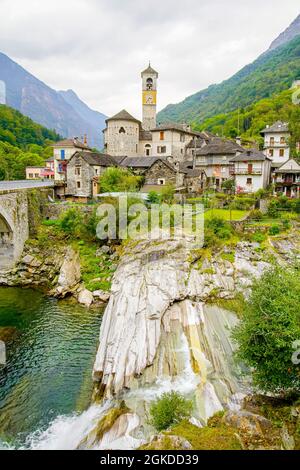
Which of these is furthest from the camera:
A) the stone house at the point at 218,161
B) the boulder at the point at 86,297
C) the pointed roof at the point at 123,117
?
the pointed roof at the point at 123,117

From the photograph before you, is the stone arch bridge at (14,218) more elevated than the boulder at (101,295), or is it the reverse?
the stone arch bridge at (14,218)

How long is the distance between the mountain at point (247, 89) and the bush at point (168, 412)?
115893 millimetres

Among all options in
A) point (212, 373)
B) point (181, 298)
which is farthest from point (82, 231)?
point (212, 373)

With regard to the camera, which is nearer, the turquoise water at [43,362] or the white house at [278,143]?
the turquoise water at [43,362]

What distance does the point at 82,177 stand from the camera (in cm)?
4509

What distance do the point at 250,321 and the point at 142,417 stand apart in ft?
19.7

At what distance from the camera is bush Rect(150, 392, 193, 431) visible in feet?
40.4

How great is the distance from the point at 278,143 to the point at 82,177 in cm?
2854

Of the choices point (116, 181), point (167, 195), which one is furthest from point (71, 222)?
point (167, 195)

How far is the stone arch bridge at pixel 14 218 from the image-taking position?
1256 inches

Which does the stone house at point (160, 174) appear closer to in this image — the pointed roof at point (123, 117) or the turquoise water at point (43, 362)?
the pointed roof at point (123, 117)

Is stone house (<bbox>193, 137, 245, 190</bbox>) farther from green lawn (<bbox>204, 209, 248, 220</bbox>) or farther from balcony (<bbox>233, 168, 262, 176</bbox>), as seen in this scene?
green lawn (<bbox>204, 209, 248, 220</bbox>)
